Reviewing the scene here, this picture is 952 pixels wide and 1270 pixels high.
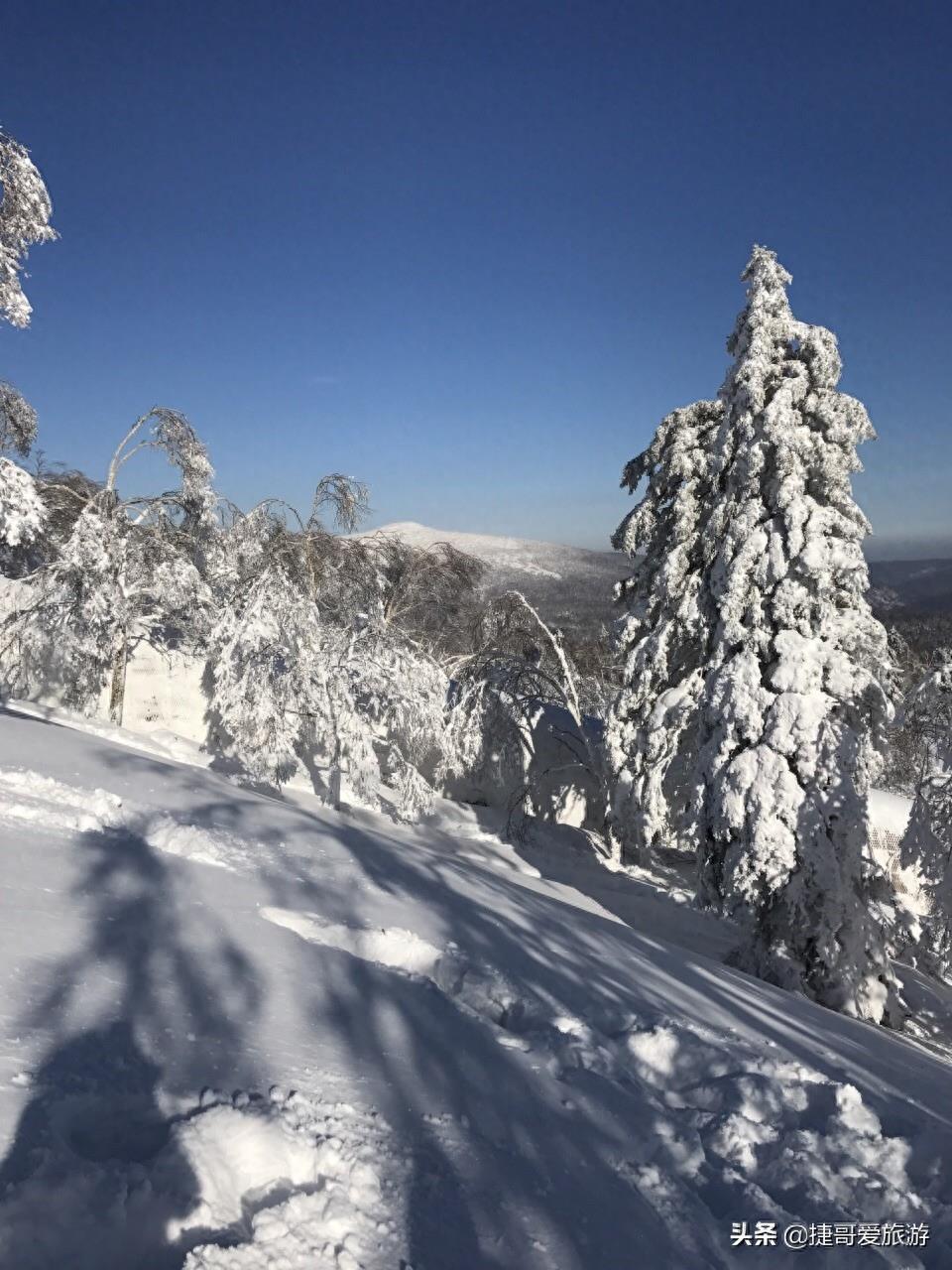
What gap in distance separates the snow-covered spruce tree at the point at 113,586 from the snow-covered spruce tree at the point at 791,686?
10.3 meters

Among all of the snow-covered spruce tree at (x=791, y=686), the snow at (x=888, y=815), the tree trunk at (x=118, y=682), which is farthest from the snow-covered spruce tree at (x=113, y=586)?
the snow at (x=888, y=815)

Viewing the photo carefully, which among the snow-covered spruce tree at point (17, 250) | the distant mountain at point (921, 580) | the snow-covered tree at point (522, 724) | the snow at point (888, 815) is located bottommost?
the snow at point (888, 815)

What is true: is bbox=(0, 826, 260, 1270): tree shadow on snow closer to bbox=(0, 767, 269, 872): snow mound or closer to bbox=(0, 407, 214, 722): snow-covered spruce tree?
bbox=(0, 767, 269, 872): snow mound

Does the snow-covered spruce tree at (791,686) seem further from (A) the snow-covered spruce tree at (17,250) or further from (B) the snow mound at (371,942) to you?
(A) the snow-covered spruce tree at (17,250)

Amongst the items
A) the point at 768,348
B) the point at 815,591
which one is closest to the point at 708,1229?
the point at 815,591

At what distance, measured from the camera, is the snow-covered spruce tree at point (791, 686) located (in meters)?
10.6

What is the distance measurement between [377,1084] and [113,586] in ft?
43.4

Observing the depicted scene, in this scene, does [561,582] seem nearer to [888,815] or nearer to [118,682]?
[888,815]

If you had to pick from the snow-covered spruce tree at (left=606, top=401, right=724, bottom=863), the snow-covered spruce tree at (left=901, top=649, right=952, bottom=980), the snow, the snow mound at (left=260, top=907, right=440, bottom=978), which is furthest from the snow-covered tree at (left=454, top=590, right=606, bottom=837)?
the snow mound at (left=260, top=907, right=440, bottom=978)

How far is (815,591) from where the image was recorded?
11.1m

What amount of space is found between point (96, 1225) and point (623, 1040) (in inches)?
112

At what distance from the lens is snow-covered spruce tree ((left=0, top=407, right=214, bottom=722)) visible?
1394 centimetres

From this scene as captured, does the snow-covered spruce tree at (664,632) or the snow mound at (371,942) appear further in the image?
the snow-covered spruce tree at (664,632)

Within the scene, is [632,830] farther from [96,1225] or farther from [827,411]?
[96,1225]
